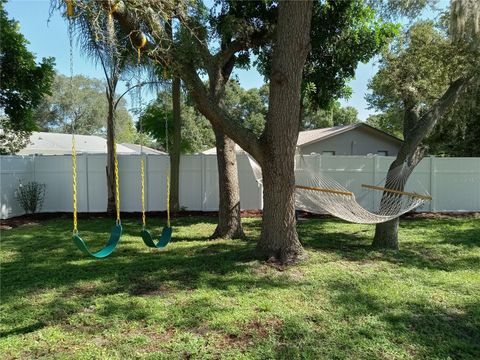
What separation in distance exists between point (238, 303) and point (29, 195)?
26.1 feet

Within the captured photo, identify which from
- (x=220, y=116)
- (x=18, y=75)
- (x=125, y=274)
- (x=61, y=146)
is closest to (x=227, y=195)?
(x=220, y=116)

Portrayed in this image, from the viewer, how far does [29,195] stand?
32.7 feet

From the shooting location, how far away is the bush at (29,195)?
32.4ft

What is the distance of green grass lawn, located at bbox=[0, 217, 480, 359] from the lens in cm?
296

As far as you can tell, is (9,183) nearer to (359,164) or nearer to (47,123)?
(359,164)

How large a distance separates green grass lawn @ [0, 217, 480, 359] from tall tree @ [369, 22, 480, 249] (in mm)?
1260

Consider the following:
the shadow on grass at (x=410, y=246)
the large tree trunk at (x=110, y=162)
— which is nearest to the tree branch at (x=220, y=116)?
the shadow on grass at (x=410, y=246)

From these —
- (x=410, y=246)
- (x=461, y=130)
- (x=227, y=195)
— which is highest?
(x=461, y=130)

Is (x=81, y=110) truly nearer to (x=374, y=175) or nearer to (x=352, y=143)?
(x=352, y=143)

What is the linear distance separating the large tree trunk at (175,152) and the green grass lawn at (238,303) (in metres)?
3.57

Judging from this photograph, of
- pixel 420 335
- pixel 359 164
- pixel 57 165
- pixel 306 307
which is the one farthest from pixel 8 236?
pixel 359 164

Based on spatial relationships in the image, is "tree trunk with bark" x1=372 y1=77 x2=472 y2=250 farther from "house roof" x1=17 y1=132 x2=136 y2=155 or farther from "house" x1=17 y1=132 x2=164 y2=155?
"house roof" x1=17 y1=132 x2=136 y2=155

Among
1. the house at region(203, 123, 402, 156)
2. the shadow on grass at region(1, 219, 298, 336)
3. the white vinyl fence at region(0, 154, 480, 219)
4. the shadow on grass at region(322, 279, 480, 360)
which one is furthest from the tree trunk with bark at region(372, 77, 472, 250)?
the house at region(203, 123, 402, 156)

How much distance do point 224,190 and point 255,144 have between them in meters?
1.94
